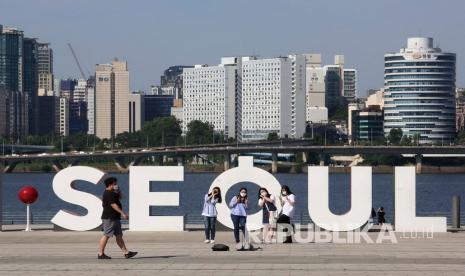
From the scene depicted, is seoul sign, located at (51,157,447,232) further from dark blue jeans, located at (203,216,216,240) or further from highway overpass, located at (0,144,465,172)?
highway overpass, located at (0,144,465,172)

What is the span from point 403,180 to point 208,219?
7.36m

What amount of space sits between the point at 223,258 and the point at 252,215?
390 inches

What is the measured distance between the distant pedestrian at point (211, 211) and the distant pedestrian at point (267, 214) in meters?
1.09

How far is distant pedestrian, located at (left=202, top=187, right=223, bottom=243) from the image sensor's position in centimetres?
3562

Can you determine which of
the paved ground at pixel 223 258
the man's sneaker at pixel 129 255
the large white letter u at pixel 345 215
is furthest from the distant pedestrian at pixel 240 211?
the large white letter u at pixel 345 215

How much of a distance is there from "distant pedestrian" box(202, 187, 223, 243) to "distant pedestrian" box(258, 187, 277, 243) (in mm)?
1090

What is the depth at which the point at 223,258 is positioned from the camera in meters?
31.0

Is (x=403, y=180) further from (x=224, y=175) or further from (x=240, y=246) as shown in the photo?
(x=240, y=246)

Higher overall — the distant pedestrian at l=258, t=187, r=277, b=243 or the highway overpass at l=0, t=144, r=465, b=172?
the distant pedestrian at l=258, t=187, r=277, b=243

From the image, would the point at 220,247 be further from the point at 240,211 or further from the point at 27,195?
the point at 27,195

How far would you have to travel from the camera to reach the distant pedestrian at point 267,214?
3591cm

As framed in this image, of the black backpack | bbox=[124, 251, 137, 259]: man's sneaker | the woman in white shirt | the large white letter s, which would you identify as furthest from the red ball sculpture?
bbox=[124, 251, 137, 259]: man's sneaker
